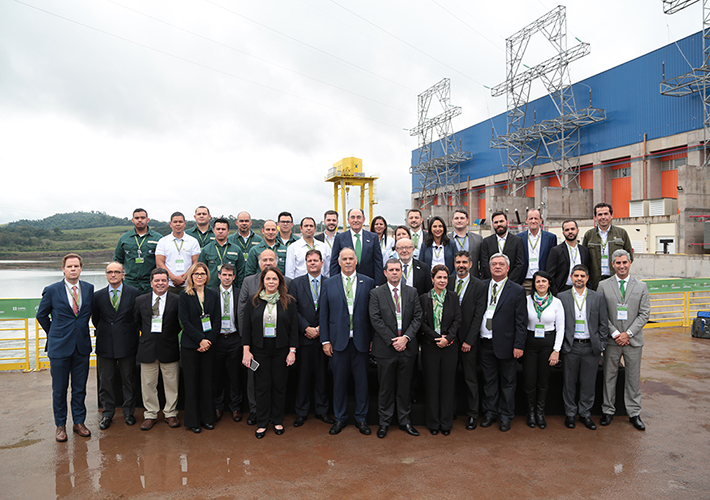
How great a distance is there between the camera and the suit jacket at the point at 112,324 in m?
4.47

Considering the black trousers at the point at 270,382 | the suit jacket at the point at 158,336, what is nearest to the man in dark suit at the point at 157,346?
the suit jacket at the point at 158,336

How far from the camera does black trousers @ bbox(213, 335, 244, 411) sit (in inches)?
180

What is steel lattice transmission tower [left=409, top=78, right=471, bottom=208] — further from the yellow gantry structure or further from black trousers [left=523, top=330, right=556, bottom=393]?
black trousers [left=523, top=330, right=556, bottom=393]

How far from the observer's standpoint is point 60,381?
13.7 ft

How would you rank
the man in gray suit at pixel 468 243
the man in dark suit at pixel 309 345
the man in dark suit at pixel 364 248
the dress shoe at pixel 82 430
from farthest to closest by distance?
the man in gray suit at pixel 468 243 → the man in dark suit at pixel 364 248 → the man in dark suit at pixel 309 345 → the dress shoe at pixel 82 430

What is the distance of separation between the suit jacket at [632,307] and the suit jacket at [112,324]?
525 centimetres

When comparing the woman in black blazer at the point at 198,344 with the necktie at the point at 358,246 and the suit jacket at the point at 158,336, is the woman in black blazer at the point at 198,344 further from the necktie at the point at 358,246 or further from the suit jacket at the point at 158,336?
the necktie at the point at 358,246

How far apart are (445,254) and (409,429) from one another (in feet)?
7.27

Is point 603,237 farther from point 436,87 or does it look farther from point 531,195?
point 436,87

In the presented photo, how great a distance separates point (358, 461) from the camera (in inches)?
143

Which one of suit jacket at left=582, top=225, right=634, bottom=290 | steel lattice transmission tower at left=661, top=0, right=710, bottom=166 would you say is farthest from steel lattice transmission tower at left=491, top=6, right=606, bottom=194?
suit jacket at left=582, top=225, right=634, bottom=290

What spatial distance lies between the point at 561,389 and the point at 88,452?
16.1 feet

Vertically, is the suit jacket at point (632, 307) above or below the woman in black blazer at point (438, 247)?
below

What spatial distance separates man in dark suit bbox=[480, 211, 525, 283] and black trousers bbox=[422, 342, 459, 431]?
5.15ft
